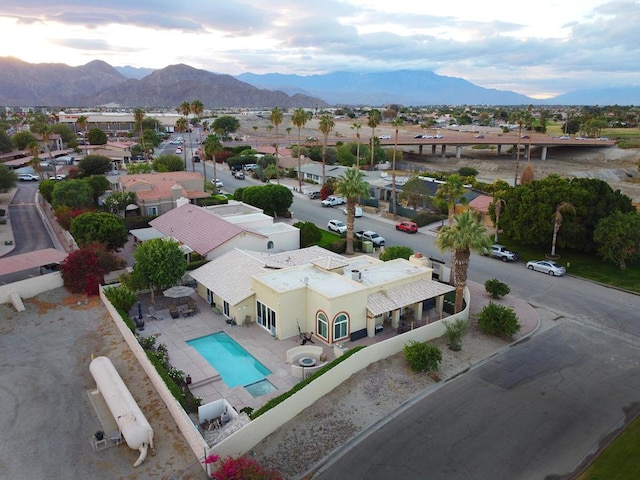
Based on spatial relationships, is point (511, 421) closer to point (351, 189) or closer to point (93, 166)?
point (351, 189)

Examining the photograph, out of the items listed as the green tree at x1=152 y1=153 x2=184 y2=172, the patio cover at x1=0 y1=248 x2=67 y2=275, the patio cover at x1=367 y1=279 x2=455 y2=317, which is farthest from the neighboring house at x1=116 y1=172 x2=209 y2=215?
the patio cover at x1=367 y1=279 x2=455 y2=317

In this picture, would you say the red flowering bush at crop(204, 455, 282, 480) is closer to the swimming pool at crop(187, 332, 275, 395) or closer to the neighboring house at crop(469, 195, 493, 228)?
the swimming pool at crop(187, 332, 275, 395)

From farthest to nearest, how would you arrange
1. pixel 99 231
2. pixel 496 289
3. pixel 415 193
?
pixel 415 193, pixel 99 231, pixel 496 289

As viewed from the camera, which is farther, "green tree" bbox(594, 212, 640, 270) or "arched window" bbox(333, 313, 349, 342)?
"green tree" bbox(594, 212, 640, 270)

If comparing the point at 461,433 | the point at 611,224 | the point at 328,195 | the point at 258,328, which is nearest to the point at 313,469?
the point at 461,433

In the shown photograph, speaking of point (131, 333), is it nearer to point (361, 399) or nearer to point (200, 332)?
point (200, 332)

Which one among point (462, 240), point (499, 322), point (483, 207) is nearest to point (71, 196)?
point (462, 240)
